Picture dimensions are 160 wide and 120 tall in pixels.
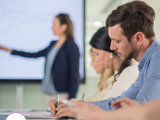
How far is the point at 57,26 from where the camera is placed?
105 inches

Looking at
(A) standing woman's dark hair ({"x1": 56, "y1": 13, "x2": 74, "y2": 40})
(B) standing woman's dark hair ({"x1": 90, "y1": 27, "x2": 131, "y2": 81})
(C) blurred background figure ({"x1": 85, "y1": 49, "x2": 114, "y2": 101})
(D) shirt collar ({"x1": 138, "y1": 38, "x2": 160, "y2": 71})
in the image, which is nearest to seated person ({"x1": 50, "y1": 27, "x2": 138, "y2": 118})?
(B) standing woman's dark hair ({"x1": 90, "y1": 27, "x2": 131, "y2": 81})

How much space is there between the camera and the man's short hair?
999mm

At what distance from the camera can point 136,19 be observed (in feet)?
3.28

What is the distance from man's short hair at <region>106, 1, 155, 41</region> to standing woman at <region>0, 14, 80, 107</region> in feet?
4.90

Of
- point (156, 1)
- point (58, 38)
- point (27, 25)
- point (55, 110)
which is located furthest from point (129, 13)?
point (27, 25)

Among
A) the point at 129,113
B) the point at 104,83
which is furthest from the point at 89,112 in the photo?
the point at 104,83

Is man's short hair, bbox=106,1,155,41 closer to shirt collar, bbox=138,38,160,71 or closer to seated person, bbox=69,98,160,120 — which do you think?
shirt collar, bbox=138,38,160,71

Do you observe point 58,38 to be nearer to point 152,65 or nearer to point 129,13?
point 129,13

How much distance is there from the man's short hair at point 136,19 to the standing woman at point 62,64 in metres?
1.49

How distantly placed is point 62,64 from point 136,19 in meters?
1.65

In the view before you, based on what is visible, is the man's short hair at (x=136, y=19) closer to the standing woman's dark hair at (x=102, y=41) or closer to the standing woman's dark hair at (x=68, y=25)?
the standing woman's dark hair at (x=102, y=41)

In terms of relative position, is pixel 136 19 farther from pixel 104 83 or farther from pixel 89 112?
pixel 104 83

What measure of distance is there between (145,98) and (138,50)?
0.36m

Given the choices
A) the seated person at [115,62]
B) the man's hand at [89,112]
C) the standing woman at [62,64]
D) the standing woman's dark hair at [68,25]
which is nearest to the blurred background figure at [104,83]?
the seated person at [115,62]
